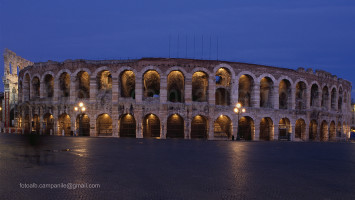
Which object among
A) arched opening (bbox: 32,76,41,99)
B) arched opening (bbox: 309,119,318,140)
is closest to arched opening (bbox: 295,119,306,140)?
arched opening (bbox: 309,119,318,140)

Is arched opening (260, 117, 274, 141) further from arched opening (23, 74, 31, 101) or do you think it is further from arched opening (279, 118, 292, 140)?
arched opening (23, 74, 31, 101)

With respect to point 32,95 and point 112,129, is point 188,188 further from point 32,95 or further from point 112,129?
point 32,95

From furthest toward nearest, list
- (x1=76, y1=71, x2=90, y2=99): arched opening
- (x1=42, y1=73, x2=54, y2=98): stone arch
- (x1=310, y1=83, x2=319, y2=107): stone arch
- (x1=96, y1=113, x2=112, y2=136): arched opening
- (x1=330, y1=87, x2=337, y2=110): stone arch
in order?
(x1=330, y1=87, x2=337, y2=110): stone arch, (x1=310, y1=83, x2=319, y2=107): stone arch, (x1=42, y1=73, x2=54, y2=98): stone arch, (x1=76, y1=71, x2=90, y2=99): arched opening, (x1=96, y1=113, x2=112, y2=136): arched opening

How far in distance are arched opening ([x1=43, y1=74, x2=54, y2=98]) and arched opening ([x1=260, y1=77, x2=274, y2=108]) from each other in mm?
29519

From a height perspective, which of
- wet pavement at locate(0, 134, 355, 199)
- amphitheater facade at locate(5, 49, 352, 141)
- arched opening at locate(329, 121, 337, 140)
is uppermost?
amphitheater facade at locate(5, 49, 352, 141)

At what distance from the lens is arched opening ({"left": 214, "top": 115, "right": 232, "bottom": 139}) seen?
29.7m

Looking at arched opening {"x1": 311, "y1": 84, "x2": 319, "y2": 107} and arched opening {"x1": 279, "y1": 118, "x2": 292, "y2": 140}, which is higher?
arched opening {"x1": 311, "y1": 84, "x2": 319, "y2": 107}

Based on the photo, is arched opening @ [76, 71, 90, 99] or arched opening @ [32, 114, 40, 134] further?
arched opening @ [32, 114, 40, 134]

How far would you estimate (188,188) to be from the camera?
20.3ft

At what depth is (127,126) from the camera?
98.2 feet

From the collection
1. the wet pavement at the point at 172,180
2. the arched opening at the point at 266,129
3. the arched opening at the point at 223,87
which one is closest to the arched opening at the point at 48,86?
the arched opening at the point at 223,87

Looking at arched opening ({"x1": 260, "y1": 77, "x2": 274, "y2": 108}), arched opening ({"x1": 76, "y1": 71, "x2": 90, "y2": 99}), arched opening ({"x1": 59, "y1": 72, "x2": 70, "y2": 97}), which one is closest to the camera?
arched opening ({"x1": 76, "y1": 71, "x2": 90, "y2": 99})

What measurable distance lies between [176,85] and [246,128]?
451 inches

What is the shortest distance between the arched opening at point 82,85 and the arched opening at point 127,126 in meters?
6.84
